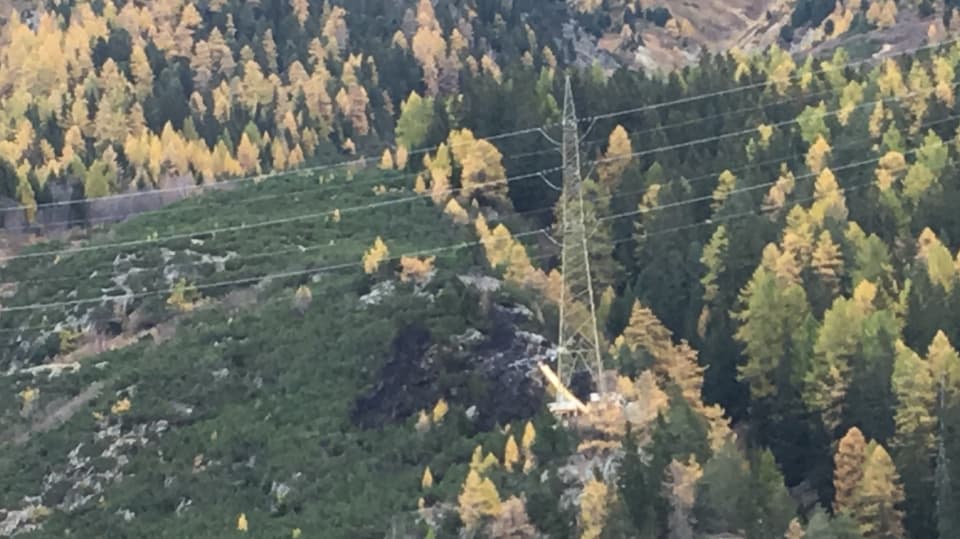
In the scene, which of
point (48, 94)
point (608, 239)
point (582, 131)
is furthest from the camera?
point (48, 94)

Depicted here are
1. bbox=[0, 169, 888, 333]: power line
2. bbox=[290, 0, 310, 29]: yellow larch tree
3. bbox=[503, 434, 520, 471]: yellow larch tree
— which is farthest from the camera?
bbox=[290, 0, 310, 29]: yellow larch tree

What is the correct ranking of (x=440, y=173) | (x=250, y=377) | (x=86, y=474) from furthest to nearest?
(x=440, y=173) < (x=250, y=377) < (x=86, y=474)

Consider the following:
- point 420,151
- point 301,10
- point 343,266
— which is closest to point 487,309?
point 343,266

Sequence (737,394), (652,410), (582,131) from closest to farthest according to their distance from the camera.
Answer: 1. (652,410)
2. (737,394)
3. (582,131)

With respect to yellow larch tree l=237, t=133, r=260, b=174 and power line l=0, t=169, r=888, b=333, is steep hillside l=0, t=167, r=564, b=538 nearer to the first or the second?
power line l=0, t=169, r=888, b=333

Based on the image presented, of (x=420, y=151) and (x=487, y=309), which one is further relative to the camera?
(x=420, y=151)

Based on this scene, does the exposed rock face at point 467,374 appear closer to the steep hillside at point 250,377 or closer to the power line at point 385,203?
the steep hillside at point 250,377

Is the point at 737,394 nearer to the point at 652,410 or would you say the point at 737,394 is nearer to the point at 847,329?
the point at 847,329

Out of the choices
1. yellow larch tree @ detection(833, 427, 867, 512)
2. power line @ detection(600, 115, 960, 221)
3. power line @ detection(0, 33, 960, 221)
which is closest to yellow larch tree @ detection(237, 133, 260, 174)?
power line @ detection(0, 33, 960, 221)

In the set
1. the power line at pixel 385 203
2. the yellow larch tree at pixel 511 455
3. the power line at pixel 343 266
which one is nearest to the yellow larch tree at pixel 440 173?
the power line at pixel 385 203

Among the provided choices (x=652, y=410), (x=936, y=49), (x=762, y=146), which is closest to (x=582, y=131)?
(x=762, y=146)

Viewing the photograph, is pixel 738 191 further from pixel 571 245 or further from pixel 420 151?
pixel 571 245
